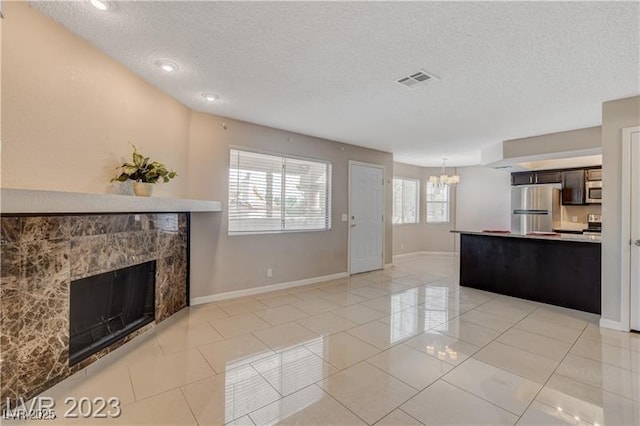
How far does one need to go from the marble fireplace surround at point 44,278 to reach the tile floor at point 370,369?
207 mm

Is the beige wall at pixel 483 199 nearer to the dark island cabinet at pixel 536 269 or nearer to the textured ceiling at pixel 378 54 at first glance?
the dark island cabinet at pixel 536 269

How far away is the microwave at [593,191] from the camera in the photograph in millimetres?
5719

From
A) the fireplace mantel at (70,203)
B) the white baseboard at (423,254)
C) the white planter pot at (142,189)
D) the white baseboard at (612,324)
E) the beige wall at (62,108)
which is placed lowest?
the white baseboard at (612,324)

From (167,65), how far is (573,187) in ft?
25.0

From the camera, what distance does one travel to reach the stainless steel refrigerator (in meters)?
6.12

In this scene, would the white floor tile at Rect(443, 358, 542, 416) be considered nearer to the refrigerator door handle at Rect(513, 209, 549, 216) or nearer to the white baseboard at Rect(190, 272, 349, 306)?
the white baseboard at Rect(190, 272, 349, 306)

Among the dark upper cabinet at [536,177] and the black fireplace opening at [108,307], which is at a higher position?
the dark upper cabinet at [536,177]

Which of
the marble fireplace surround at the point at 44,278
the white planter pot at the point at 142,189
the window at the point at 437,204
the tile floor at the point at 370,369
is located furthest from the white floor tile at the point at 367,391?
the window at the point at 437,204

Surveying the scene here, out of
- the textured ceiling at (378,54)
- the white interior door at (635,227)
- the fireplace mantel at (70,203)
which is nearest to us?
the fireplace mantel at (70,203)

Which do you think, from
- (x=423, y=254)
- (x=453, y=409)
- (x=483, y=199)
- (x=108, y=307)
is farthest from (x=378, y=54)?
(x=423, y=254)

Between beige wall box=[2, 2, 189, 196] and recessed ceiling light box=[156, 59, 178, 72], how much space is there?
1.30 feet

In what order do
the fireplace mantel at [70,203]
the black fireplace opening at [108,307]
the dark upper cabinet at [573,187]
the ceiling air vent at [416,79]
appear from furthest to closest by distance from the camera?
the dark upper cabinet at [573,187] < the ceiling air vent at [416,79] < the black fireplace opening at [108,307] < the fireplace mantel at [70,203]

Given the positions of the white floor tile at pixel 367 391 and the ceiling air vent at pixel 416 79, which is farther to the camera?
the ceiling air vent at pixel 416 79

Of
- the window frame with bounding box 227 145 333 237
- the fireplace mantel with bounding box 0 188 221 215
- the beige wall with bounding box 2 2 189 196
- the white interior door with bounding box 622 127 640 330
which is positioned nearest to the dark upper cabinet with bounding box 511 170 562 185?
the white interior door with bounding box 622 127 640 330
